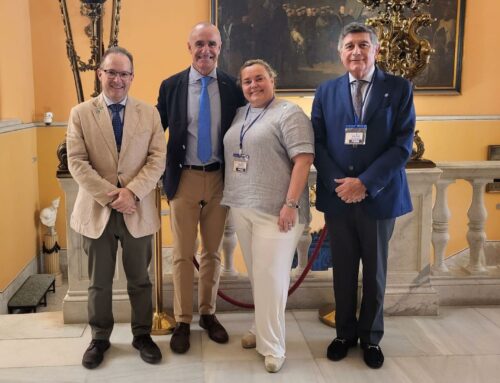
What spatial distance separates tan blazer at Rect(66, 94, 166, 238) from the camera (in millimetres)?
2725

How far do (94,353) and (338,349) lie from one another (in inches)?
50.3

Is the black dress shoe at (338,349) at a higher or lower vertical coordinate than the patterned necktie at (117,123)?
lower

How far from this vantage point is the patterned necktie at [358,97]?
2.79m

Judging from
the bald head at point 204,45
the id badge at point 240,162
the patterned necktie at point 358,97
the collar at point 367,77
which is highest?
the bald head at point 204,45

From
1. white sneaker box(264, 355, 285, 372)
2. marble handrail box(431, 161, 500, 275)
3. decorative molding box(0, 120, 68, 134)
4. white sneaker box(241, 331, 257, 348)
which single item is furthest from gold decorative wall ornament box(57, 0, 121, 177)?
decorative molding box(0, 120, 68, 134)

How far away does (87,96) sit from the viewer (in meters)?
8.49

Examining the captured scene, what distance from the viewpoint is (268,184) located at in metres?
2.70

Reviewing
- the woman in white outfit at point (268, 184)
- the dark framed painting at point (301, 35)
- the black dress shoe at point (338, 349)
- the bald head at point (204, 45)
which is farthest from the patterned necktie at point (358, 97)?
the dark framed painting at point (301, 35)

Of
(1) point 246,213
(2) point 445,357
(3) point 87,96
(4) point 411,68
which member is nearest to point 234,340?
(1) point 246,213

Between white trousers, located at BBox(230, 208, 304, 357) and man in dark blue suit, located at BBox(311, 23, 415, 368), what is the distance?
0.29 meters

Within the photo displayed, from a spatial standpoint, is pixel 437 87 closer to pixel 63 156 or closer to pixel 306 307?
pixel 306 307

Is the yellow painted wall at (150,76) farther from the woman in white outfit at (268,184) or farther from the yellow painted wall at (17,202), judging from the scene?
the woman in white outfit at (268,184)

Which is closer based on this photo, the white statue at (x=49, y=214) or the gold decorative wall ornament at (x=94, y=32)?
Result: the gold decorative wall ornament at (x=94, y=32)

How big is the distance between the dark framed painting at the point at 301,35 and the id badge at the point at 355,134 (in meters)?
5.42
